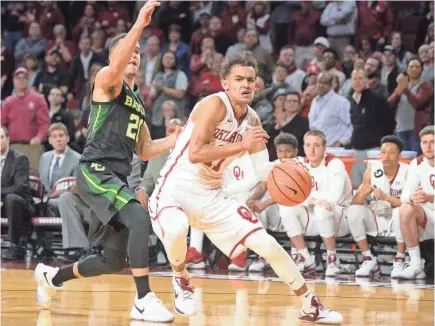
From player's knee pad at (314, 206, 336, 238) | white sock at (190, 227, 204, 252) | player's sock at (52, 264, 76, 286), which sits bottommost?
player's sock at (52, 264, 76, 286)

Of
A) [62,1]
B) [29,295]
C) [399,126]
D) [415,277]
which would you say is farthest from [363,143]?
[62,1]

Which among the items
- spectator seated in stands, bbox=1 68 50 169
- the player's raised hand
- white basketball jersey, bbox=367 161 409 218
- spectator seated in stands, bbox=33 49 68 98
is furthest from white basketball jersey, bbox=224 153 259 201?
spectator seated in stands, bbox=33 49 68 98

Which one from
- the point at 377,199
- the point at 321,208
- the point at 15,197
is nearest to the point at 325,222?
the point at 321,208

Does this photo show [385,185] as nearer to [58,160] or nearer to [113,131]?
[58,160]

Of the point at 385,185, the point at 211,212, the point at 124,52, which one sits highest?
the point at 124,52

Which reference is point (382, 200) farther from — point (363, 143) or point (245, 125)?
point (245, 125)

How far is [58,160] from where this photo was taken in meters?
12.1

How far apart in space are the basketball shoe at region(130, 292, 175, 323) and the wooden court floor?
9 cm

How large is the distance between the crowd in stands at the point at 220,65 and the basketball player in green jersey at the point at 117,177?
4.54 metres

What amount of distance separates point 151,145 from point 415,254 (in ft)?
14.2

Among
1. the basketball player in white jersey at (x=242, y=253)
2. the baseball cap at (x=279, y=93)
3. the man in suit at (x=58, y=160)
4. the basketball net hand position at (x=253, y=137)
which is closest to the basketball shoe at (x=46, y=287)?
the basketball net hand position at (x=253, y=137)

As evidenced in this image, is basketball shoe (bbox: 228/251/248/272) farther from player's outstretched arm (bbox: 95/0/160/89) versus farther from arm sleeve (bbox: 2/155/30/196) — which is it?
player's outstretched arm (bbox: 95/0/160/89)

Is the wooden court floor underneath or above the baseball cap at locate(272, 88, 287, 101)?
underneath

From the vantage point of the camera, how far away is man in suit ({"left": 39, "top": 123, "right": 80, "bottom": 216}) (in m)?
11.9
